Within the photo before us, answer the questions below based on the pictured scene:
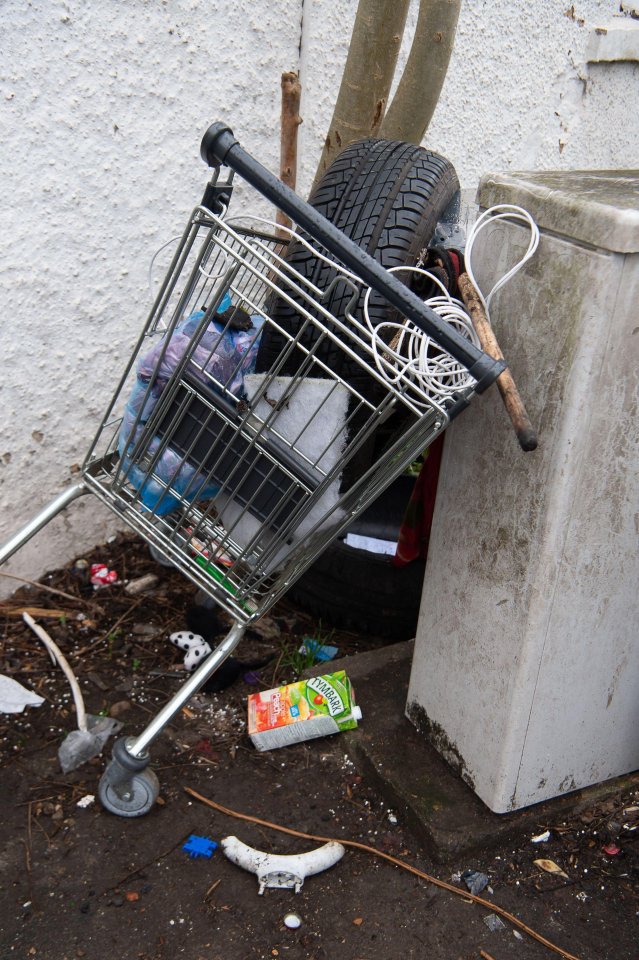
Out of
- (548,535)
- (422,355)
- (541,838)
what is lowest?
(541,838)

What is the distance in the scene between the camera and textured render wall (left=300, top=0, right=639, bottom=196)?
9.19 ft

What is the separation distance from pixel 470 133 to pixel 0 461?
7.93ft

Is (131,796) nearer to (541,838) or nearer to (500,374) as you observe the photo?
(541,838)

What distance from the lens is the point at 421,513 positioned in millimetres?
2191

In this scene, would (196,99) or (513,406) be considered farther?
(196,99)

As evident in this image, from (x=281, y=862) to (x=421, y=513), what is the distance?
925 mm

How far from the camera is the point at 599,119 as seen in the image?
428 cm

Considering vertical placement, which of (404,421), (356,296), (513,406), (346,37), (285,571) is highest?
(346,37)

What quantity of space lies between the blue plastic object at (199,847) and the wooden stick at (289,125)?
1866 millimetres

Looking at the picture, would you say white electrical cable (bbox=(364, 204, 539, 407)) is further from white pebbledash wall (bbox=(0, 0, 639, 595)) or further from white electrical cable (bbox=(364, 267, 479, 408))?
white pebbledash wall (bbox=(0, 0, 639, 595))

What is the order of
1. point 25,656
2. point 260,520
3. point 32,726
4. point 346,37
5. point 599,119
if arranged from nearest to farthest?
point 260,520, point 32,726, point 25,656, point 346,37, point 599,119

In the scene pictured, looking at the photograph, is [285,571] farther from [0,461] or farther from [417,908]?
[0,461]

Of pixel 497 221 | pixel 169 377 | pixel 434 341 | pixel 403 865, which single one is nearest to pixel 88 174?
pixel 169 377

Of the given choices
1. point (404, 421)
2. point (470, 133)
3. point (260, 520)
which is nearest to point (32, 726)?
point (260, 520)
